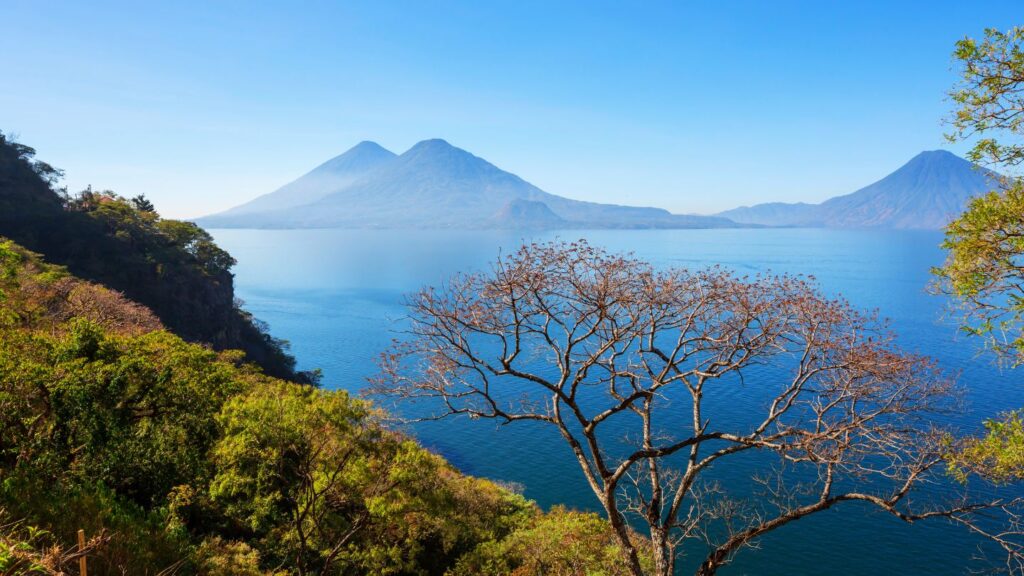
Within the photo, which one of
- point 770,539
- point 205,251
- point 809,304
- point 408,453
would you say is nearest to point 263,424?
point 408,453

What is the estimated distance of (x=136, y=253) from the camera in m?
50.2

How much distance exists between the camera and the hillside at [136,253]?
47500 millimetres

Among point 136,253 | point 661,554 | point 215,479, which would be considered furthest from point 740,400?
point 136,253

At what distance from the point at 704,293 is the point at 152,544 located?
1246 centimetres

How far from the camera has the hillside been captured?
47500mm

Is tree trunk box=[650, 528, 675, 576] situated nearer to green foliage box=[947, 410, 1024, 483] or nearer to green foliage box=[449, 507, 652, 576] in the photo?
green foliage box=[449, 507, 652, 576]

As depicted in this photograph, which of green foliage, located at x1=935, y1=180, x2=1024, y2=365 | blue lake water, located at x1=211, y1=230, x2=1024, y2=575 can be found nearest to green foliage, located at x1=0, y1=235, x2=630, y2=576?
blue lake water, located at x1=211, y1=230, x2=1024, y2=575

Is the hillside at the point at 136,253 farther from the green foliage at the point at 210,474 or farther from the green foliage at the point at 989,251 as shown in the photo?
the green foliage at the point at 989,251

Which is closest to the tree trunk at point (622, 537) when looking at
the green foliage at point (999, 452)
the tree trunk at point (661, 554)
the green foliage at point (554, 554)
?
the tree trunk at point (661, 554)

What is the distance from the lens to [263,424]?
517 inches

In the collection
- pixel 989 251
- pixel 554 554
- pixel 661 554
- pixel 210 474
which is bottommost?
pixel 554 554

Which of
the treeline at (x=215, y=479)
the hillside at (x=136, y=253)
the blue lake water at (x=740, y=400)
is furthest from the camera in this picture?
the hillside at (x=136, y=253)

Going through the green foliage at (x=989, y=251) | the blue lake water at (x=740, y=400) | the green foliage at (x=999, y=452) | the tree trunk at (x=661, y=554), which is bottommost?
the blue lake water at (x=740, y=400)

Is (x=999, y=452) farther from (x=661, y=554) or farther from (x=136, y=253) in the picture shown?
(x=136, y=253)
